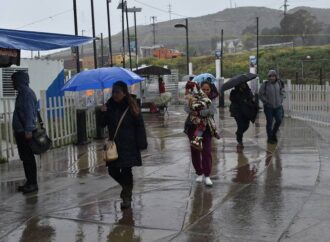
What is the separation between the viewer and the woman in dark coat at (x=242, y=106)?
10.8 meters

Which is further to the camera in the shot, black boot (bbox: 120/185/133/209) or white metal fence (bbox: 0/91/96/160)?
white metal fence (bbox: 0/91/96/160)

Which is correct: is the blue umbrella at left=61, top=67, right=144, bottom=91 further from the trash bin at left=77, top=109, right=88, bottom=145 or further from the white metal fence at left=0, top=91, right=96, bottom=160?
the trash bin at left=77, top=109, right=88, bottom=145

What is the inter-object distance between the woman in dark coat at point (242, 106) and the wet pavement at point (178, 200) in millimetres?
695

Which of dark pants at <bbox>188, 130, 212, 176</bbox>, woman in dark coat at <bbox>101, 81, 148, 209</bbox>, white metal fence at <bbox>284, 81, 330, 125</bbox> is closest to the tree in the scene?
white metal fence at <bbox>284, 81, 330, 125</bbox>

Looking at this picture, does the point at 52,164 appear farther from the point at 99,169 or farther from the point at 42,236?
the point at 42,236

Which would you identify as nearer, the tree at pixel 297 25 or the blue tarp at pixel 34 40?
the blue tarp at pixel 34 40

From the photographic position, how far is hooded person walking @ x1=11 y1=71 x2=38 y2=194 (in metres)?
7.02

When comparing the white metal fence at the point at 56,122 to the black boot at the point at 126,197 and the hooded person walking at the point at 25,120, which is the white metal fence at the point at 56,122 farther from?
the black boot at the point at 126,197

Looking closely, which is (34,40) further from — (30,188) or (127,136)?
(127,136)

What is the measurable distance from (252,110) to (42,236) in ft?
21.3

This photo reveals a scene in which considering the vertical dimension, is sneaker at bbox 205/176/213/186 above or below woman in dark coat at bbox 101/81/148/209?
below

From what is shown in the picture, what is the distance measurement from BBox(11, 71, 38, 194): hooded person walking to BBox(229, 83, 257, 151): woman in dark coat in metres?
4.80

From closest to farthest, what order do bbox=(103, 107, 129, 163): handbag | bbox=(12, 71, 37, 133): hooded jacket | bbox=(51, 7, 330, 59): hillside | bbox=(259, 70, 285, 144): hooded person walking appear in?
bbox=(103, 107, 129, 163): handbag < bbox=(12, 71, 37, 133): hooded jacket < bbox=(259, 70, 285, 144): hooded person walking < bbox=(51, 7, 330, 59): hillside

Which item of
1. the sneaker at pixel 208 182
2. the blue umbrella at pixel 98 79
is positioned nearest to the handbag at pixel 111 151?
the sneaker at pixel 208 182
